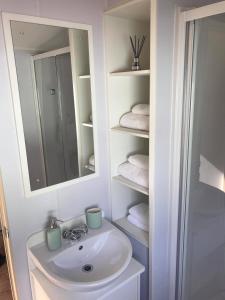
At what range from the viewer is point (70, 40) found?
54.4 inches

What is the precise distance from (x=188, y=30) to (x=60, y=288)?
1.43 meters

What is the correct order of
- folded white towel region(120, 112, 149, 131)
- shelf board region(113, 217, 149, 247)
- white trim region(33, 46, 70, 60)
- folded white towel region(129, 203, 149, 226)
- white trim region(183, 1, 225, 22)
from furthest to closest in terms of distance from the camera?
folded white towel region(129, 203, 149, 226)
shelf board region(113, 217, 149, 247)
folded white towel region(120, 112, 149, 131)
white trim region(33, 46, 70, 60)
white trim region(183, 1, 225, 22)

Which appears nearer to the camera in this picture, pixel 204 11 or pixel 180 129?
pixel 204 11

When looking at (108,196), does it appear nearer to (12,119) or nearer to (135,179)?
(135,179)

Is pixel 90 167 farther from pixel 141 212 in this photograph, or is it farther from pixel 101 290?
pixel 101 290

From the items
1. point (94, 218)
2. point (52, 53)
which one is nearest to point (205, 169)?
point (94, 218)

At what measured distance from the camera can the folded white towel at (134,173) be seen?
149 cm

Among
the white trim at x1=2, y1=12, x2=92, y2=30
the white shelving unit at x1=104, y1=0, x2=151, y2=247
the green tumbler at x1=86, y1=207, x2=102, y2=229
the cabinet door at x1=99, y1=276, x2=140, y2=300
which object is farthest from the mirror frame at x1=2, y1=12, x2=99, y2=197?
the cabinet door at x1=99, y1=276, x2=140, y2=300

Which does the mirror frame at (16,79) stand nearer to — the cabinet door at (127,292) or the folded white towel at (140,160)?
the folded white towel at (140,160)

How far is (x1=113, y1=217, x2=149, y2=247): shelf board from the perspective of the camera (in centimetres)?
153

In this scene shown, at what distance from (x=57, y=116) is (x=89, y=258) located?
2.83 feet

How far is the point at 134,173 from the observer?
1.58 metres

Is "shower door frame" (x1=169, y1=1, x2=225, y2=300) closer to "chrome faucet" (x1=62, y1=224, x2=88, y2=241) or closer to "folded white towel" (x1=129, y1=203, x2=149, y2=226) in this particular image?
"folded white towel" (x1=129, y1=203, x2=149, y2=226)

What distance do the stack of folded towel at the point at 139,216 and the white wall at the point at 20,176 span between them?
21 cm
